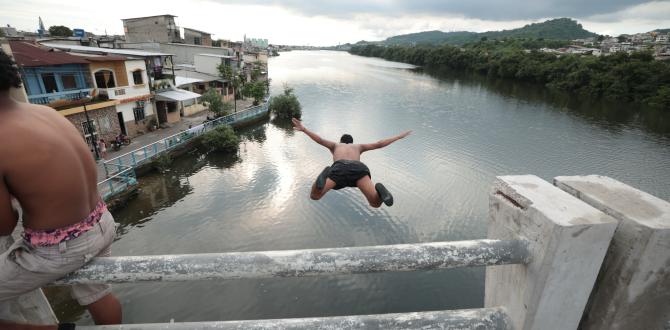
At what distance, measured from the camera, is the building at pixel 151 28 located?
44.4 m

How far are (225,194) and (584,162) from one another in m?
24.3

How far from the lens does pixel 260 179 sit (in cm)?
2088

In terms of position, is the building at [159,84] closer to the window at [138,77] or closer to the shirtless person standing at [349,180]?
the window at [138,77]

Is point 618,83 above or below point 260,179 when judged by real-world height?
above

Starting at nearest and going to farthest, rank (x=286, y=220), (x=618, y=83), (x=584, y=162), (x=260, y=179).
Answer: (x=286, y=220)
(x=260, y=179)
(x=584, y=162)
(x=618, y=83)

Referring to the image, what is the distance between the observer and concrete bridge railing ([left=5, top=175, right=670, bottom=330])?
1.38 meters

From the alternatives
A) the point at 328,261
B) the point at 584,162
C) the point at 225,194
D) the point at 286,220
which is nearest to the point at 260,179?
the point at 225,194

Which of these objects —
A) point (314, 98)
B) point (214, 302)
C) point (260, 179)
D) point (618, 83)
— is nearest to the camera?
point (214, 302)

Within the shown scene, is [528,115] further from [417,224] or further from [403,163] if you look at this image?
[417,224]

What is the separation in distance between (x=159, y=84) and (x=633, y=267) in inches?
1122

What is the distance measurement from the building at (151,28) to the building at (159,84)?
825 inches

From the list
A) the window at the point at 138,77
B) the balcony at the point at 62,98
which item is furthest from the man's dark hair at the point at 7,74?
the window at the point at 138,77

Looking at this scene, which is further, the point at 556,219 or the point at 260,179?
the point at 260,179

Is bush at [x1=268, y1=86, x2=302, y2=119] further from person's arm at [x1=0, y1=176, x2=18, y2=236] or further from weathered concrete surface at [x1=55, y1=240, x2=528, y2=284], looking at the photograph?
weathered concrete surface at [x1=55, y1=240, x2=528, y2=284]
